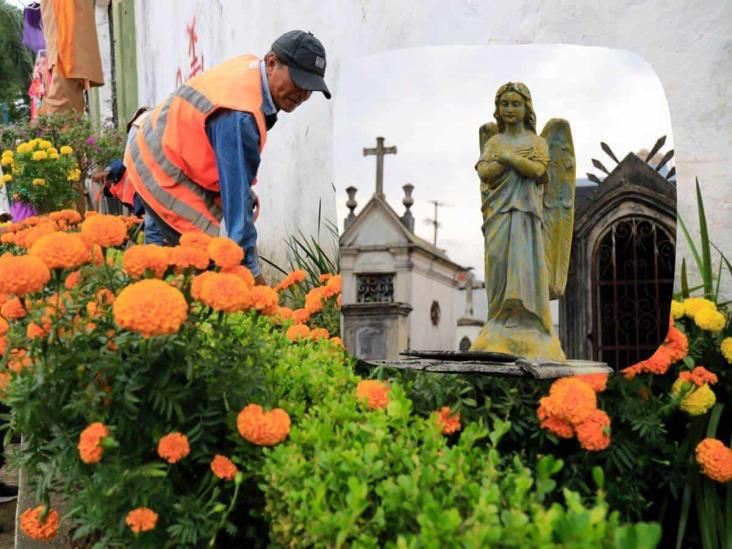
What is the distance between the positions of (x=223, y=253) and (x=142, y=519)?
0.56m

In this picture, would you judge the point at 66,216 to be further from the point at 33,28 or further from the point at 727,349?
the point at 33,28

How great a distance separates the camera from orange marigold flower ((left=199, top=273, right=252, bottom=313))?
64.4 inches

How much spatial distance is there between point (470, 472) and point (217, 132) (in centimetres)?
142

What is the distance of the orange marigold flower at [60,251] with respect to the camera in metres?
1.68

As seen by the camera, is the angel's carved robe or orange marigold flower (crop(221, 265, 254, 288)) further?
the angel's carved robe

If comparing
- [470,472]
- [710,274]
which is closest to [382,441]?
[470,472]

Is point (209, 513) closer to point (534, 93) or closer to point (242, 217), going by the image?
point (242, 217)

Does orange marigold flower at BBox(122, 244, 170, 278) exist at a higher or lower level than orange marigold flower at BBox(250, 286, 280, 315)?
higher

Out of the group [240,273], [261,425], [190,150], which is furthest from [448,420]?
[190,150]

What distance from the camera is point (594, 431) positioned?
73.2 inches

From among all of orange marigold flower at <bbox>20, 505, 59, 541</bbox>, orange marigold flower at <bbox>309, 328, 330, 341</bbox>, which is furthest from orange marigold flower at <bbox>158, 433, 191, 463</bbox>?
orange marigold flower at <bbox>309, 328, 330, 341</bbox>

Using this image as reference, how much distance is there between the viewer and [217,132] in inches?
102

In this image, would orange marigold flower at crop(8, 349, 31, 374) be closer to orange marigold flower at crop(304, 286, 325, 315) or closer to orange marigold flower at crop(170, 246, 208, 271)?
orange marigold flower at crop(170, 246, 208, 271)

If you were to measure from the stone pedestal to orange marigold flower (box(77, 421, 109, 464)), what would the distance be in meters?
0.92
